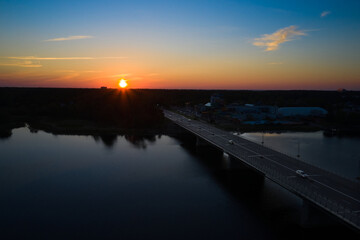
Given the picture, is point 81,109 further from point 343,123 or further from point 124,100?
point 343,123

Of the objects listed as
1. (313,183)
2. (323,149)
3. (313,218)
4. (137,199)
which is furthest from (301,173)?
(323,149)

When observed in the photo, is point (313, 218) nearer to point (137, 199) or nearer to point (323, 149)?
point (137, 199)

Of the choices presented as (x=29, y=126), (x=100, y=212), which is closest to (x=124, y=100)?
(x=29, y=126)

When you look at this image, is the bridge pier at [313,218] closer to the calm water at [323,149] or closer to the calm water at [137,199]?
the calm water at [137,199]

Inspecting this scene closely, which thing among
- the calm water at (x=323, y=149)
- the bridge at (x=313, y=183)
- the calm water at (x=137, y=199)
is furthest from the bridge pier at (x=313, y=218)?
the calm water at (x=323, y=149)

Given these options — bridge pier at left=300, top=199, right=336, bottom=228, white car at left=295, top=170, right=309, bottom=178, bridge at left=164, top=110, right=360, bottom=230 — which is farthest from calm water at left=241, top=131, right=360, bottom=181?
bridge pier at left=300, top=199, right=336, bottom=228

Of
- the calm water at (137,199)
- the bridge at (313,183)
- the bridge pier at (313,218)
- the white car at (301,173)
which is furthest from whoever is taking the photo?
the white car at (301,173)
